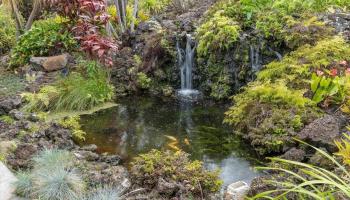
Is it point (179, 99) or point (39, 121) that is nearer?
point (39, 121)

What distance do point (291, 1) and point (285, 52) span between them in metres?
1.50

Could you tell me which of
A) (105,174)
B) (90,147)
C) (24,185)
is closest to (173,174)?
(105,174)

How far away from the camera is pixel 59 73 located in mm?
9336

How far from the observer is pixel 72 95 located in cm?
825

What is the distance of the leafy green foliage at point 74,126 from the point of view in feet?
22.3

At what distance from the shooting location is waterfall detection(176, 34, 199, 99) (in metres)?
9.55

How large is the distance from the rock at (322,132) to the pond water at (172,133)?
892 mm

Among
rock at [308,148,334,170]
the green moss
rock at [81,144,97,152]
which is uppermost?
the green moss

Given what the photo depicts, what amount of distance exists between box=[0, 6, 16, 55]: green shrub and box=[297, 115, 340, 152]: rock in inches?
348

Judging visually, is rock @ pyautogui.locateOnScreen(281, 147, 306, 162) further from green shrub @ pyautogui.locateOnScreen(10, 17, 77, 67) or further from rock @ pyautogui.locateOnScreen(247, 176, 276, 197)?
green shrub @ pyautogui.locateOnScreen(10, 17, 77, 67)

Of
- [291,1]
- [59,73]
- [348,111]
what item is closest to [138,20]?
[59,73]

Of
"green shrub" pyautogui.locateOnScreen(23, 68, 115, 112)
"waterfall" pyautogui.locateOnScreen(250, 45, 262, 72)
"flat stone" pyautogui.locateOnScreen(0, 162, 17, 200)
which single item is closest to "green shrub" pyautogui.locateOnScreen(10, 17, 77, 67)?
"green shrub" pyautogui.locateOnScreen(23, 68, 115, 112)

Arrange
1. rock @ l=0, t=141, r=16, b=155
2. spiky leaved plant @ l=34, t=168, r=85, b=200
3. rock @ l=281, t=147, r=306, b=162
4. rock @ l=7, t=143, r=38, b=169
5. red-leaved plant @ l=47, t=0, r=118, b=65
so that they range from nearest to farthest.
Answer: spiky leaved plant @ l=34, t=168, r=85, b=200 < rock @ l=7, t=143, r=38, b=169 < rock @ l=281, t=147, r=306, b=162 < rock @ l=0, t=141, r=16, b=155 < red-leaved plant @ l=47, t=0, r=118, b=65

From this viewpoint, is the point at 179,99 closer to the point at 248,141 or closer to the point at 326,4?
the point at 248,141
